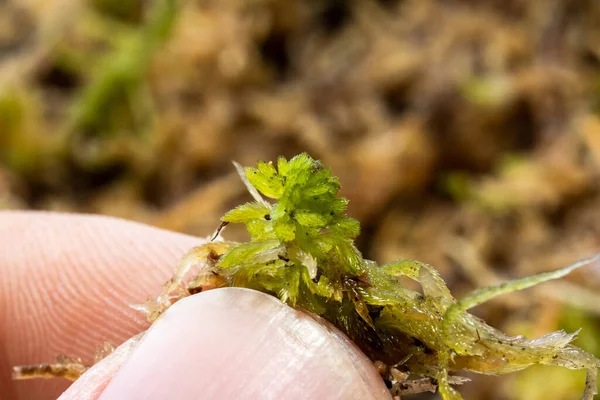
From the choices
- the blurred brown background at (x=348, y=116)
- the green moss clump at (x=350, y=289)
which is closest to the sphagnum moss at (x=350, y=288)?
the green moss clump at (x=350, y=289)

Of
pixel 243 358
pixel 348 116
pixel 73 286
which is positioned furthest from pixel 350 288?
pixel 348 116

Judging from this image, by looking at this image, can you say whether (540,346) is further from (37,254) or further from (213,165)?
(213,165)

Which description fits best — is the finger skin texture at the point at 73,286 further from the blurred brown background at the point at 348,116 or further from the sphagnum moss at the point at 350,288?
the blurred brown background at the point at 348,116

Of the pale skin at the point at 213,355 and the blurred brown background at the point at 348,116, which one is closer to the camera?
the pale skin at the point at 213,355

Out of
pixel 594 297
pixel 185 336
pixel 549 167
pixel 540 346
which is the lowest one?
pixel 594 297

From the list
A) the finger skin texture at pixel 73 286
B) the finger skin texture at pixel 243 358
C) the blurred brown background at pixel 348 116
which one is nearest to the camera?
the finger skin texture at pixel 243 358

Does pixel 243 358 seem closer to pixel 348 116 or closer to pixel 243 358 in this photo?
pixel 243 358

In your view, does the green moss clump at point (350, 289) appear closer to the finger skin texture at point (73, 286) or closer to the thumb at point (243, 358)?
the thumb at point (243, 358)

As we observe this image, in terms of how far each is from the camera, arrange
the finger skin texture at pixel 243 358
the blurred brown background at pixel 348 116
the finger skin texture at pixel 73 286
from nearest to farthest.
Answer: the finger skin texture at pixel 243 358, the finger skin texture at pixel 73 286, the blurred brown background at pixel 348 116

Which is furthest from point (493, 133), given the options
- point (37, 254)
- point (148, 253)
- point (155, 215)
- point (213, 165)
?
point (37, 254)
